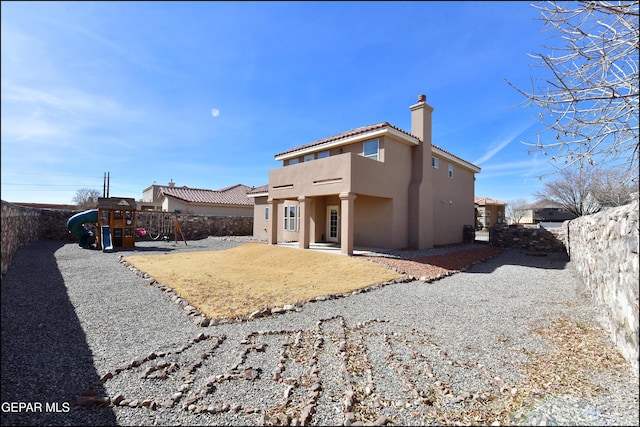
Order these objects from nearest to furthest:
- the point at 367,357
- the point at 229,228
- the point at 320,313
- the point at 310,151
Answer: the point at 367,357, the point at 320,313, the point at 310,151, the point at 229,228

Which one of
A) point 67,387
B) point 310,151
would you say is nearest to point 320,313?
point 67,387

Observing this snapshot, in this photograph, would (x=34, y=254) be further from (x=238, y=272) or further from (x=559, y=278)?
(x=559, y=278)

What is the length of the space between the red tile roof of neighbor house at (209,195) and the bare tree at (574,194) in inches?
1084

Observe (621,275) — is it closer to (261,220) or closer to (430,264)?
(430,264)

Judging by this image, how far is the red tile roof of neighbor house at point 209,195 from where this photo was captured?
29438mm

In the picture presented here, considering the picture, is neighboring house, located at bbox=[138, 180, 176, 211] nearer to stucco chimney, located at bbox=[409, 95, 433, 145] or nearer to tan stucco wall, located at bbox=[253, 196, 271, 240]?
tan stucco wall, located at bbox=[253, 196, 271, 240]

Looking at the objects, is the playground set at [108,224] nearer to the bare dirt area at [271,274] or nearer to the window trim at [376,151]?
the bare dirt area at [271,274]

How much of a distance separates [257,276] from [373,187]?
22.3 ft

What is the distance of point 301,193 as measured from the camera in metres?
14.8

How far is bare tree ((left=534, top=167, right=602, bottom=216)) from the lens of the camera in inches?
848

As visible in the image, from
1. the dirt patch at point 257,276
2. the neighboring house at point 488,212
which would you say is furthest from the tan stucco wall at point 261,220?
the neighboring house at point 488,212

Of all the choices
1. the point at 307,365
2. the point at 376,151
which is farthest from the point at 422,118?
the point at 307,365

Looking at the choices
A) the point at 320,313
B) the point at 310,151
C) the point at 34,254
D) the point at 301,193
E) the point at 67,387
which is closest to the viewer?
the point at 67,387

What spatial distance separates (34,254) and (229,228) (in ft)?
49.4
